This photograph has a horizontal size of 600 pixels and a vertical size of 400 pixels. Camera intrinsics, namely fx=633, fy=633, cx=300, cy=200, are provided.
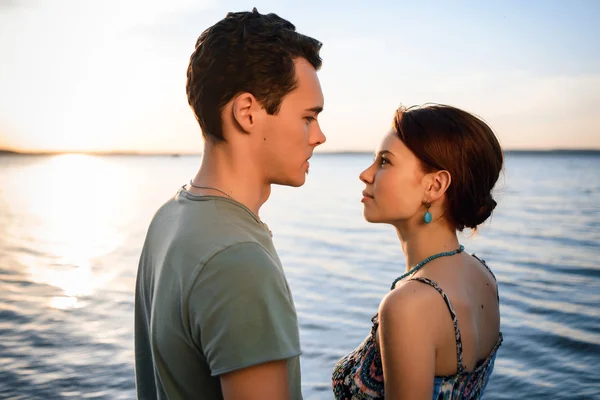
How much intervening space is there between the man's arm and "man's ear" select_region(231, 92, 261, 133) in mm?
862

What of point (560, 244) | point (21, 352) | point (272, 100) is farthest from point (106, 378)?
point (560, 244)

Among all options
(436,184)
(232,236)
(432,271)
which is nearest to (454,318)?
(432,271)

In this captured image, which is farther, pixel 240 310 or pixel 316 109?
pixel 316 109

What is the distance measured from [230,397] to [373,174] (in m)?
1.45

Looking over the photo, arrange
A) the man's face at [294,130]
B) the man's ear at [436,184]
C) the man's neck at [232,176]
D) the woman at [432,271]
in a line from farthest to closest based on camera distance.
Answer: the man's ear at [436,184] → the woman at [432,271] → the man's face at [294,130] → the man's neck at [232,176]

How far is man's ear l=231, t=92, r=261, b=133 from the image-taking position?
2250mm

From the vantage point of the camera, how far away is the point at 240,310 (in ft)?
5.89

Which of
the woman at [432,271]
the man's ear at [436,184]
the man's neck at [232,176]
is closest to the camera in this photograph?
the man's neck at [232,176]

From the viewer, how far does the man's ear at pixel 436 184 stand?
9.17 feet

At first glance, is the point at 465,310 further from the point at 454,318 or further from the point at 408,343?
the point at 408,343

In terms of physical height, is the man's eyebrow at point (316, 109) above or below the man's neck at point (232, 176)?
above

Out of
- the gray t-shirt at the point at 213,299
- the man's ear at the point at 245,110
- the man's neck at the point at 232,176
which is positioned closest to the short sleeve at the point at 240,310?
the gray t-shirt at the point at 213,299

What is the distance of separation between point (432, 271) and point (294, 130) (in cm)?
85

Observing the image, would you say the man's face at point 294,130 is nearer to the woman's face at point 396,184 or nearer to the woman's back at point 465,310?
the woman's face at point 396,184
